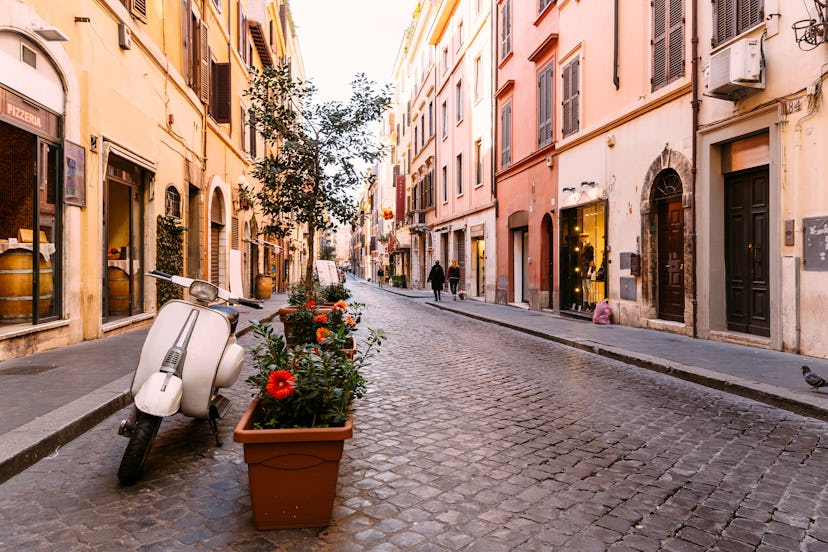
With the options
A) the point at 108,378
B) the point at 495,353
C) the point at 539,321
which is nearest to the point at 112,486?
the point at 108,378

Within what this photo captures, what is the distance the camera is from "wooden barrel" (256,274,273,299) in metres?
22.5

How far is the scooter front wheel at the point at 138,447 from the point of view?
3.31 metres

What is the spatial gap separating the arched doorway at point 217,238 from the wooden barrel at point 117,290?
6.61 meters

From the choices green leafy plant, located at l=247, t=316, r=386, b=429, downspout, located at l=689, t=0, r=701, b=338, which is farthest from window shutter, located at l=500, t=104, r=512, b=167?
green leafy plant, located at l=247, t=316, r=386, b=429

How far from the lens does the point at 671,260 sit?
11359 mm

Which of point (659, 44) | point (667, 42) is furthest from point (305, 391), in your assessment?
point (659, 44)

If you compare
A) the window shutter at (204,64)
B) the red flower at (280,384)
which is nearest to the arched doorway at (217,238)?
the window shutter at (204,64)

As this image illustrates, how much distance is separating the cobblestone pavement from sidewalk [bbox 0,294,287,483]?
4.9 inches

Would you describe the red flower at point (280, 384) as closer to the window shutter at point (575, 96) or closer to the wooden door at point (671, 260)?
the wooden door at point (671, 260)

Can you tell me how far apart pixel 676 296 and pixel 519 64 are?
10.8 meters

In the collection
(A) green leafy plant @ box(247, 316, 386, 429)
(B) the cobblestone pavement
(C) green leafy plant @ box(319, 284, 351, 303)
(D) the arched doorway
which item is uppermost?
(D) the arched doorway

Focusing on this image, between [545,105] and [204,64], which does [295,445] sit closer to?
[204,64]

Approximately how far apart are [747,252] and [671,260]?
2.00 m

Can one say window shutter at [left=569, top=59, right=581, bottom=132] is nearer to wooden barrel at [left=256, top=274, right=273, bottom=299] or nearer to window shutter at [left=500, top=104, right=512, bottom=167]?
window shutter at [left=500, top=104, right=512, bottom=167]
